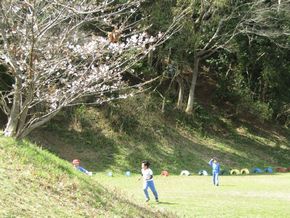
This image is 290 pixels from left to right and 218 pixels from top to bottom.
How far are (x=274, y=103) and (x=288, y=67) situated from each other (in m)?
2.74

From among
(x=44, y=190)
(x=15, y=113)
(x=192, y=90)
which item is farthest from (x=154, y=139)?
(x=44, y=190)

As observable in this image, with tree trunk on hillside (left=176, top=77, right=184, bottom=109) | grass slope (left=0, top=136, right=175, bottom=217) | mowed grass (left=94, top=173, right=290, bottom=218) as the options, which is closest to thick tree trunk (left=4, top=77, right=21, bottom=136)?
grass slope (left=0, top=136, right=175, bottom=217)

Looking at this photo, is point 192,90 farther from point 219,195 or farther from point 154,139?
point 219,195

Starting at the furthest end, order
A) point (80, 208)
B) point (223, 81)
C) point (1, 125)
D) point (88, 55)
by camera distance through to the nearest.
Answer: point (223, 81), point (1, 125), point (88, 55), point (80, 208)

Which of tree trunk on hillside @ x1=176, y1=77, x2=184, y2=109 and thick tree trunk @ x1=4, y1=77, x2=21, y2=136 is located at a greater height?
thick tree trunk @ x1=4, y1=77, x2=21, y2=136

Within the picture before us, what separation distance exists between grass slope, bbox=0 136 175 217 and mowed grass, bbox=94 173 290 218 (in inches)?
140

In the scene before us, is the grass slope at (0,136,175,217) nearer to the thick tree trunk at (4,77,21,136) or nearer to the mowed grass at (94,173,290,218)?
the thick tree trunk at (4,77,21,136)

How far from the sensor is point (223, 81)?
36.3 meters

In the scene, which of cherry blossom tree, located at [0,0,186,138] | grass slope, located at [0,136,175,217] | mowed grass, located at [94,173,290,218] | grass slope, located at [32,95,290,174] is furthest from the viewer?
grass slope, located at [32,95,290,174]

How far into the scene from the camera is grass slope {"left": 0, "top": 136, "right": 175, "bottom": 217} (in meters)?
7.27

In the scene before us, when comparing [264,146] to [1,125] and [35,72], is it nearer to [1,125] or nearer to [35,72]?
[1,125]

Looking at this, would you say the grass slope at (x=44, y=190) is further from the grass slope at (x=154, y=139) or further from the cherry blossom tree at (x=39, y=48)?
the grass slope at (x=154, y=139)

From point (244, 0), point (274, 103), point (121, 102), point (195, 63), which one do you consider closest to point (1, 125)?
point (121, 102)

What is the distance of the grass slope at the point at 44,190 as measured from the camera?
7267 millimetres
